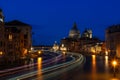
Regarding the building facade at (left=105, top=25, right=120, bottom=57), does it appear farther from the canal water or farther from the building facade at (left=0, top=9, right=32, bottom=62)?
the canal water

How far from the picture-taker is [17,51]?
390ft

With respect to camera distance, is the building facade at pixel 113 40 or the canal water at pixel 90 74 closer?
the canal water at pixel 90 74

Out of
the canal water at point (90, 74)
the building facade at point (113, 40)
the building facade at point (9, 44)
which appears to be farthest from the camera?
the building facade at point (113, 40)

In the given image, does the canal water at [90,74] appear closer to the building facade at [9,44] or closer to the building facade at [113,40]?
the building facade at [9,44]

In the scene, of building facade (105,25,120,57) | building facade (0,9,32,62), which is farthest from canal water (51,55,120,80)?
building facade (105,25,120,57)

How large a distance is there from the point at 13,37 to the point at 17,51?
199 inches

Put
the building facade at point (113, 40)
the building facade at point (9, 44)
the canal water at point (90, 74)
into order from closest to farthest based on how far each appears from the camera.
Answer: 1. the canal water at point (90, 74)
2. the building facade at point (9, 44)
3. the building facade at point (113, 40)

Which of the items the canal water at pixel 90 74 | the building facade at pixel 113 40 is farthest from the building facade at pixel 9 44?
the building facade at pixel 113 40

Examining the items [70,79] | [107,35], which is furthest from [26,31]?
[70,79]

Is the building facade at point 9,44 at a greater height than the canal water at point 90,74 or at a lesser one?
greater

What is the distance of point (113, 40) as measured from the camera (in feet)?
537

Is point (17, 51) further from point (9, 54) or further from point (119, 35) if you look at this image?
point (119, 35)

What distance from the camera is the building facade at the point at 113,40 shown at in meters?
153

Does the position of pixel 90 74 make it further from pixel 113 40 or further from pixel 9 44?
pixel 113 40
